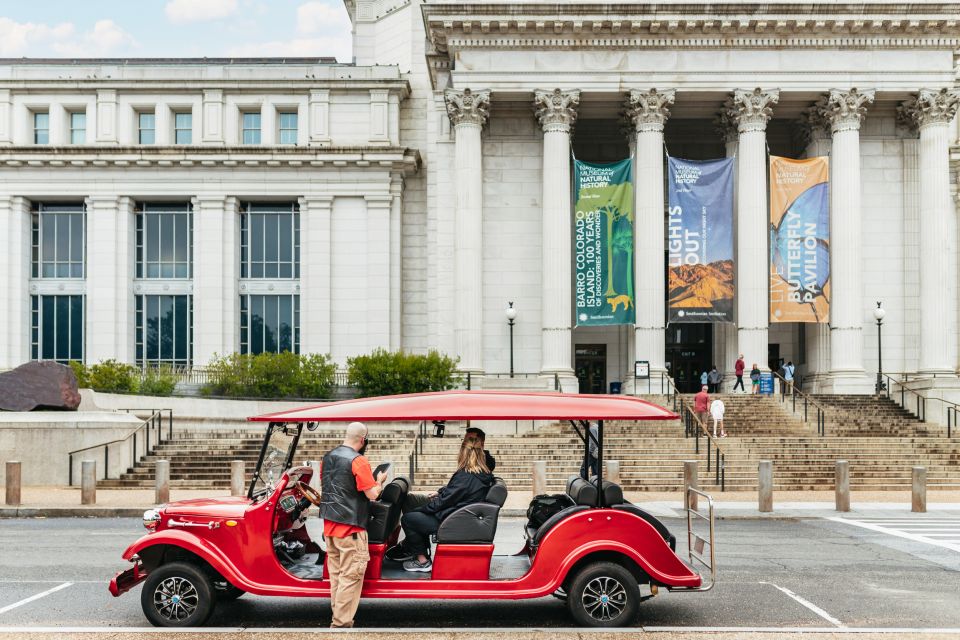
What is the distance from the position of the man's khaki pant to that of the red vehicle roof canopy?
3.54 ft

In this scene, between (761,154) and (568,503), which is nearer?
(568,503)

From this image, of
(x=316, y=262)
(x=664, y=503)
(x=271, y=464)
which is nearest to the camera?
(x=271, y=464)

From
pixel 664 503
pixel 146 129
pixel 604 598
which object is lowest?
pixel 664 503

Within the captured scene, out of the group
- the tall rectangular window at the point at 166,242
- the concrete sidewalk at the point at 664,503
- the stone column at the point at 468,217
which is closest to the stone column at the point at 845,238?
the stone column at the point at 468,217

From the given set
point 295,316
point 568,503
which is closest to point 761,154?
A: point 295,316

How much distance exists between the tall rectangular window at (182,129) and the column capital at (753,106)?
25446 mm

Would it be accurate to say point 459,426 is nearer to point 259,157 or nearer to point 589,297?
point 589,297

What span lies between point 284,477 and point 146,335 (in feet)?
131

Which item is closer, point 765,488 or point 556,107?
point 765,488

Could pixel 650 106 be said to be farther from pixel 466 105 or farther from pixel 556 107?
pixel 466 105

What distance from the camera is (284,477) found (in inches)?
364

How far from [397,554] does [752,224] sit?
3249cm

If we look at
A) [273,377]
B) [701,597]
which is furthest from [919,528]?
[273,377]

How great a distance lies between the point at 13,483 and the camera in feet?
64.8
